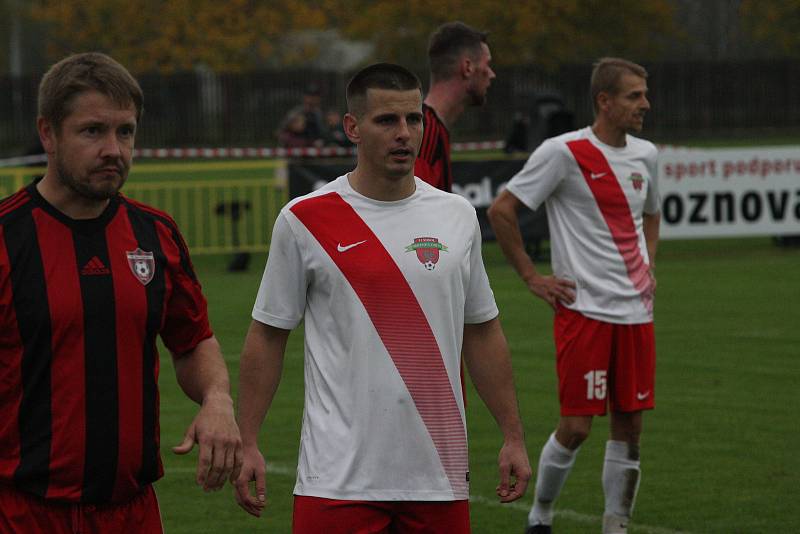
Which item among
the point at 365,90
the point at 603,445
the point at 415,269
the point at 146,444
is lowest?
the point at 603,445

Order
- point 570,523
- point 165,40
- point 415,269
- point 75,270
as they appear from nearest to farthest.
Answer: point 75,270 → point 415,269 → point 570,523 → point 165,40

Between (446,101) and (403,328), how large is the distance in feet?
7.93

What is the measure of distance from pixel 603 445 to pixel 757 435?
1.03 metres

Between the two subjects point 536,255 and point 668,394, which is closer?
point 668,394

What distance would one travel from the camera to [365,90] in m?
5.03

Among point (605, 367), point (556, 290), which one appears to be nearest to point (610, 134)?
point (556, 290)

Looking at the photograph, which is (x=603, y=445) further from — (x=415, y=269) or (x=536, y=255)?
(x=536, y=255)

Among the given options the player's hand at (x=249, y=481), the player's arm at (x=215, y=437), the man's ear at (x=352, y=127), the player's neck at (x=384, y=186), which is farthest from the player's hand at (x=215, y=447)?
the man's ear at (x=352, y=127)

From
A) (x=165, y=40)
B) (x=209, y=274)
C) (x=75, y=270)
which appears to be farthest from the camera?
(x=165, y=40)

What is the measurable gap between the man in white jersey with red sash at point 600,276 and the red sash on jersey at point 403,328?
293cm

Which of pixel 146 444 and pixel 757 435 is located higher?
pixel 146 444

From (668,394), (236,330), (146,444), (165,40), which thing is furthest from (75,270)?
(165,40)

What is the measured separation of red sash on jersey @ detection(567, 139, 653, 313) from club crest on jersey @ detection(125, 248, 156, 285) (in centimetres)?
414

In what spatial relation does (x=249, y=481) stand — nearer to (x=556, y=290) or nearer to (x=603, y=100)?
(x=556, y=290)
